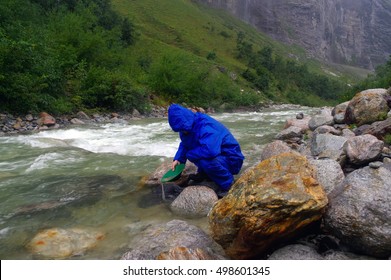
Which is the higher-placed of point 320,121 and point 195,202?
point 320,121

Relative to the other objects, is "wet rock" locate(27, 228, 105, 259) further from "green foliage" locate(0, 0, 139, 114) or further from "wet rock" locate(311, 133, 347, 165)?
"green foliage" locate(0, 0, 139, 114)

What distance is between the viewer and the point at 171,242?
4156 mm

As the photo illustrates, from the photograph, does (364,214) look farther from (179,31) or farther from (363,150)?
(179,31)

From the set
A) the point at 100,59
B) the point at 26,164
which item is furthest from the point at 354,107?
the point at 100,59

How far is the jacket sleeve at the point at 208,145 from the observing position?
5.70 meters

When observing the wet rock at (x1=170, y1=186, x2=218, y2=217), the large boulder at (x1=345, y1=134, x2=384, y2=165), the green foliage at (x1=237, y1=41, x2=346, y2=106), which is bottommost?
the green foliage at (x1=237, y1=41, x2=346, y2=106)

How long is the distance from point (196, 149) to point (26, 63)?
1342 centimetres

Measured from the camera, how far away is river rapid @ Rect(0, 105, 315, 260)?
5035mm

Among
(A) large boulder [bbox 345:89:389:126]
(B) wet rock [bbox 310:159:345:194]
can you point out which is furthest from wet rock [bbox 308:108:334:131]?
(B) wet rock [bbox 310:159:345:194]

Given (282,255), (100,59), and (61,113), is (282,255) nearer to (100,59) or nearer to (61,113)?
(61,113)

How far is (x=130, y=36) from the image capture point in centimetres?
4828

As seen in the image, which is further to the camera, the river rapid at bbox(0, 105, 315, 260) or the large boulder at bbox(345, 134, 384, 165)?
the large boulder at bbox(345, 134, 384, 165)

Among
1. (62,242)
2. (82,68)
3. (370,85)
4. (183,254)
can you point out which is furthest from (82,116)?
(370,85)

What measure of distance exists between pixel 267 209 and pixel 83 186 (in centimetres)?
475
